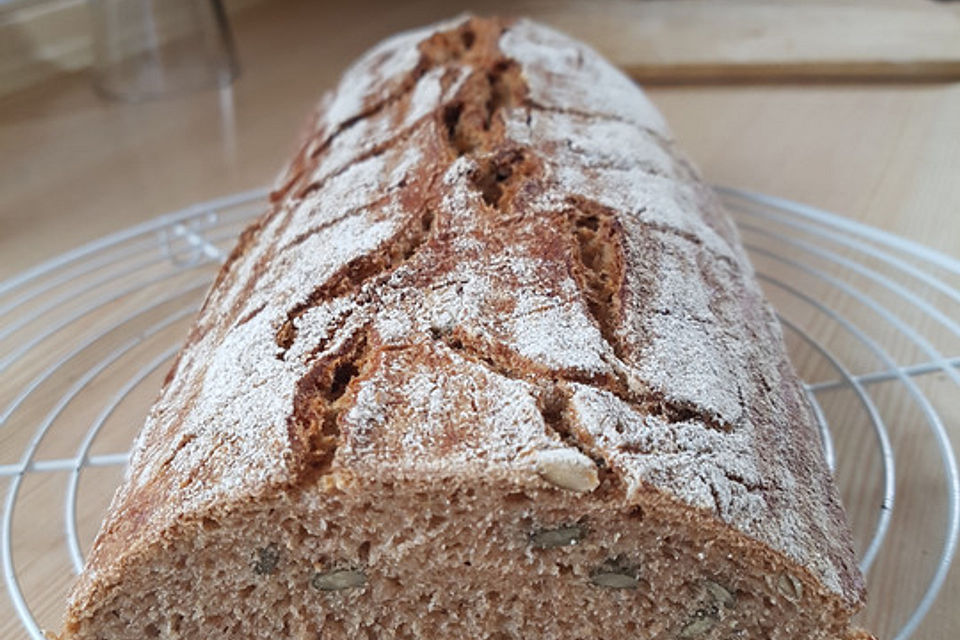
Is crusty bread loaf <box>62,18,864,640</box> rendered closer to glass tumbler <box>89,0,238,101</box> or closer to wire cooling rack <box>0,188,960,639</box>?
wire cooling rack <box>0,188,960,639</box>

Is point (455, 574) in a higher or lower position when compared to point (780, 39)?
lower

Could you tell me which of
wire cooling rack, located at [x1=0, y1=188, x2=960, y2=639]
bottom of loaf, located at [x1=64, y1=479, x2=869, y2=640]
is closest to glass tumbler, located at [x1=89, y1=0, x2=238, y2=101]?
wire cooling rack, located at [x1=0, y1=188, x2=960, y2=639]

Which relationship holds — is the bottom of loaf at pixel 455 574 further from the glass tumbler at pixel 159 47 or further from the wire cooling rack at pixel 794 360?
the glass tumbler at pixel 159 47

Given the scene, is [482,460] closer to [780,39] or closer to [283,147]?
[283,147]

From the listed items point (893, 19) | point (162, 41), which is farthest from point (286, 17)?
point (893, 19)

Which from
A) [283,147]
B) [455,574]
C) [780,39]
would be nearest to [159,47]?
[283,147]

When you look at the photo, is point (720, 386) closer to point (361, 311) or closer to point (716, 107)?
point (361, 311)
